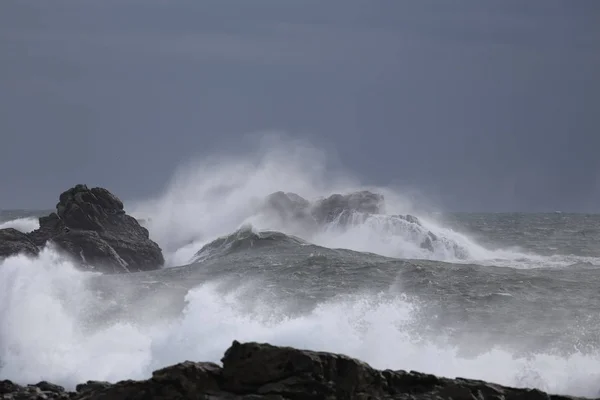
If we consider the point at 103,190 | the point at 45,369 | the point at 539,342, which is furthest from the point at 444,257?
Result: the point at 45,369

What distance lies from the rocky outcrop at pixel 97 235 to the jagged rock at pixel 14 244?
0.07m

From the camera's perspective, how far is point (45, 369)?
2059 centimetres

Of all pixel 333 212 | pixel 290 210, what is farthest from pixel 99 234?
pixel 333 212

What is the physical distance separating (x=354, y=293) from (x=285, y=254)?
33.3 feet

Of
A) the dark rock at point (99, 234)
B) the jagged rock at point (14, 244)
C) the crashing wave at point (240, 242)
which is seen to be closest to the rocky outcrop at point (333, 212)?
the crashing wave at point (240, 242)

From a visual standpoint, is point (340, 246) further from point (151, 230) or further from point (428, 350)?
point (428, 350)

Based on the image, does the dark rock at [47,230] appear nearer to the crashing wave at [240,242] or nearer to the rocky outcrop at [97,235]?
the rocky outcrop at [97,235]

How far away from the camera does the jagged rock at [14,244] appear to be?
109 ft

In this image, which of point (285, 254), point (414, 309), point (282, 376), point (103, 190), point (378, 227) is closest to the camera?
point (282, 376)

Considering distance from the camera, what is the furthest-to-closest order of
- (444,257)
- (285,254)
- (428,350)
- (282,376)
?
(444,257), (285,254), (428,350), (282,376)

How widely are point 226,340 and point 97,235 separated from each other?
56.2ft

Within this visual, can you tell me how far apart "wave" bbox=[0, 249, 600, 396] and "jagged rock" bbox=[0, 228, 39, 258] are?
6.56m

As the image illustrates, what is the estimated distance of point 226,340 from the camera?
68.3ft

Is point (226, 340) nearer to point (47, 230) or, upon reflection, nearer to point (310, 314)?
point (310, 314)
